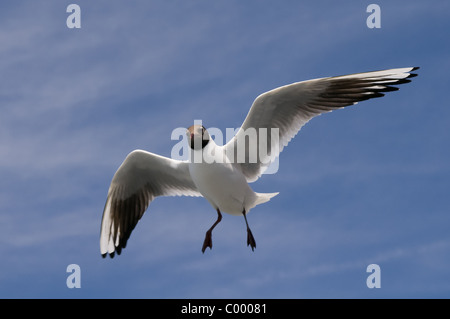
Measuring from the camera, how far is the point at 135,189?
10805 mm

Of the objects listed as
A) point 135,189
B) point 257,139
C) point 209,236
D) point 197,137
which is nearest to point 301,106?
point 257,139

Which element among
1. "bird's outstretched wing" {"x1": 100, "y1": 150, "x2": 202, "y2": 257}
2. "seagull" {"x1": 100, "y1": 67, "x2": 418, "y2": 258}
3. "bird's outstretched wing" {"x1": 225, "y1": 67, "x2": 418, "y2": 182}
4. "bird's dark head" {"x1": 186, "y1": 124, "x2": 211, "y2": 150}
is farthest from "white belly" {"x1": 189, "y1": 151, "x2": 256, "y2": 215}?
"bird's outstretched wing" {"x1": 100, "y1": 150, "x2": 202, "y2": 257}

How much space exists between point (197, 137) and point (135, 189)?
1937 mm

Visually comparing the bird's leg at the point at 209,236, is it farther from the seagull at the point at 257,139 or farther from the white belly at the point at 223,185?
the white belly at the point at 223,185

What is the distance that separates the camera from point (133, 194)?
10.9 meters

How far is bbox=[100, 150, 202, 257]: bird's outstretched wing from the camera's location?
1026 centimetres

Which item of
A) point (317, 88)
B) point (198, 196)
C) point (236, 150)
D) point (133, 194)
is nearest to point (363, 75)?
point (317, 88)

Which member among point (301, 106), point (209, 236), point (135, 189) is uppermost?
point (301, 106)

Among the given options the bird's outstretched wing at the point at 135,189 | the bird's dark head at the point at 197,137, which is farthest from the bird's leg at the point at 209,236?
the bird's dark head at the point at 197,137

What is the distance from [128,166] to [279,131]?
229 cm

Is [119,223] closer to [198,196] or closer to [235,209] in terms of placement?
[198,196]

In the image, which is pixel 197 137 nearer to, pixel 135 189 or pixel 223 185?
pixel 223 185

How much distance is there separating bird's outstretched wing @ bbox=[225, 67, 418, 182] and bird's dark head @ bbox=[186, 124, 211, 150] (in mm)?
379

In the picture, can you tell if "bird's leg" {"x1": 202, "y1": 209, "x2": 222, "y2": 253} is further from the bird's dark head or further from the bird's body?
the bird's dark head
